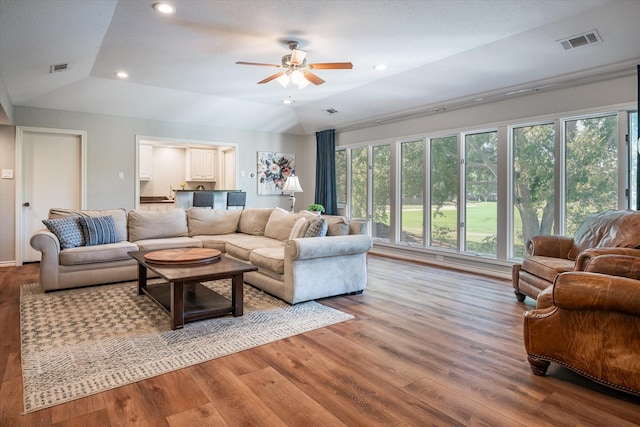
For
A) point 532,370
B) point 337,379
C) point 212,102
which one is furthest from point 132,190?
point 532,370

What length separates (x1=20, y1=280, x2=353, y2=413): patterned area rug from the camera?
220cm

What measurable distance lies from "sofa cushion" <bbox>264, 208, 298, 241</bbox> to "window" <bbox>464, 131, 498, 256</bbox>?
267 cm

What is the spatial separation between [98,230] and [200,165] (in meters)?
4.83

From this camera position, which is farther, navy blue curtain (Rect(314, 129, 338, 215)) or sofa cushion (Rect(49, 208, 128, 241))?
navy blue curtain (Rect(314, 129, 338, 215))

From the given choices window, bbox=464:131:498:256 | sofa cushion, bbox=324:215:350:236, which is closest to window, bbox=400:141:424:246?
window, bbox=464:131:498:256

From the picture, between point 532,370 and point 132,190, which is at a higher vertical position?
point 132,190

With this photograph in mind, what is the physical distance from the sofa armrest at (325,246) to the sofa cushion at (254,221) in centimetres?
191

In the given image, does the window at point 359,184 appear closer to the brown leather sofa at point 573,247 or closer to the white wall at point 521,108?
the white wall at point 521,108

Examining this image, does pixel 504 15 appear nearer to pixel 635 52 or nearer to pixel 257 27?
pixel 635 52

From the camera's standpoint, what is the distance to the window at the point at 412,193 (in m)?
6.32

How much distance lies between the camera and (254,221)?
18.3ft

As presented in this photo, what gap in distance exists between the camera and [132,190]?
21.2 feet

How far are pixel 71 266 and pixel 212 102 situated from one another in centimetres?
360

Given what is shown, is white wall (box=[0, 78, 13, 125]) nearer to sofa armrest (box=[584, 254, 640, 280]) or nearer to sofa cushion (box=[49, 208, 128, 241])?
sofa cushion (box=[49, 208, 128, 241])
